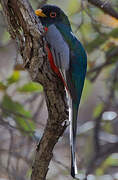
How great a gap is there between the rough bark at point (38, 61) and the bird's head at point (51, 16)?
0.92 metres

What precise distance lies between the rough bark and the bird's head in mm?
920

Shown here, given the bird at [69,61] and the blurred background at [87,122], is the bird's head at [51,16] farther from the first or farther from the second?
the blurred background at [87,122]

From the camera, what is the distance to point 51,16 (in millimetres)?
3707

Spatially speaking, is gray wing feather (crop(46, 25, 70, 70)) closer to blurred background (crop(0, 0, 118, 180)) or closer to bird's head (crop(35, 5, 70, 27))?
bird's head (crop(35, 5, 70, 27))

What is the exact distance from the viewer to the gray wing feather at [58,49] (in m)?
3.15

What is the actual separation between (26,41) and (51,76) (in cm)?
29

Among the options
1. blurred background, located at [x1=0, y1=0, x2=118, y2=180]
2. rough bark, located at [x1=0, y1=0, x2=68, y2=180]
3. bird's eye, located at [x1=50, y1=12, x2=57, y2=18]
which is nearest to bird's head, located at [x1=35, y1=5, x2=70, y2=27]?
bird's eye, located at [x1=50, y1=12, x2=57, y2=18]

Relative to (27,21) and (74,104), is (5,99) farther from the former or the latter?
(27,21)

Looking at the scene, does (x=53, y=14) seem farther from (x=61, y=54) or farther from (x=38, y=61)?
(x=38, y=61)

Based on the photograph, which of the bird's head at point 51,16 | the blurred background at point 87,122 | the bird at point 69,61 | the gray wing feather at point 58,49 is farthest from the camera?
the blurred background at point 87,122

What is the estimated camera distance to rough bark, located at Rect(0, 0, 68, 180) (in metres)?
2.71

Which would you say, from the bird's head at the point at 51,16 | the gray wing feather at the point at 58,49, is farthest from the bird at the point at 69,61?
the bird's head at the point at 51,16

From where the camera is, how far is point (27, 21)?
269 cm

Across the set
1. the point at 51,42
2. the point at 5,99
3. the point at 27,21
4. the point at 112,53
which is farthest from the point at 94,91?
the point at 27,21
